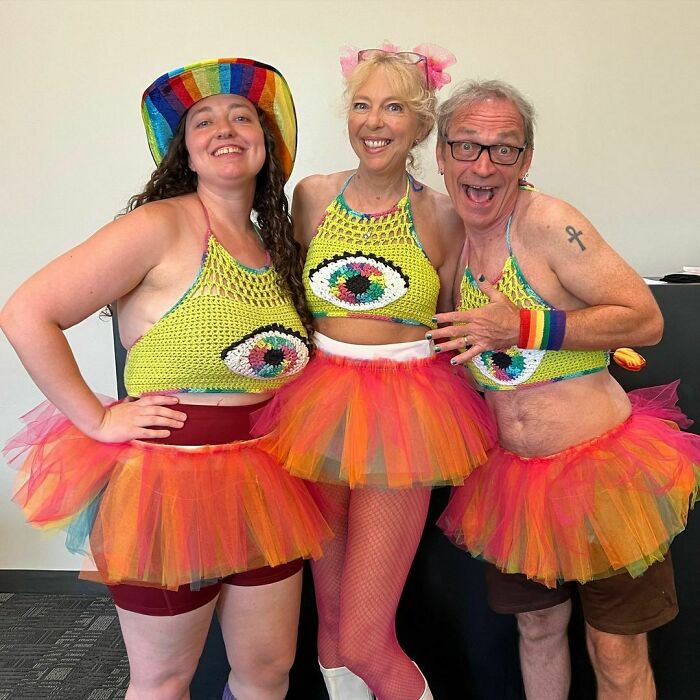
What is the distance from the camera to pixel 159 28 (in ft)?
7.52

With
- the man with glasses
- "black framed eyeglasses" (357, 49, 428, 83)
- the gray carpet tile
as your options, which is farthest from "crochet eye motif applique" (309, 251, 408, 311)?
the gray carpet tile

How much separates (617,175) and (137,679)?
2139mm

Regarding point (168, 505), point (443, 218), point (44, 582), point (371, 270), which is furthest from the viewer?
point (44, 582)

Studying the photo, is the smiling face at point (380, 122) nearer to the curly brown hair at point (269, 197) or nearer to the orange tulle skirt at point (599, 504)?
the curly brown hair at point (269, 197)

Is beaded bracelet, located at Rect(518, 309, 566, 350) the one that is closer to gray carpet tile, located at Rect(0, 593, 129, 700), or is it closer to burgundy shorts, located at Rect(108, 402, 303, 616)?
burgundy shorts, located at Rect(108, 402, 303, 616)

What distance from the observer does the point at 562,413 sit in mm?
1415

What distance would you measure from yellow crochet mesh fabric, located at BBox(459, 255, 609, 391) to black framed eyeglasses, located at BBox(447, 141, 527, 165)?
0.69 ft

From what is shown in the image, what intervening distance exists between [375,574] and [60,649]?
1.53m

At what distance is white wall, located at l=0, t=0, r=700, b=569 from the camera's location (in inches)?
87.2

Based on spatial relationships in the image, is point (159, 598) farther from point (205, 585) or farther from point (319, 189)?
point (319, 189)

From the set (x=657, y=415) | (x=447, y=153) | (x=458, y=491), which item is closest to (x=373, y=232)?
(x=447, y=153)

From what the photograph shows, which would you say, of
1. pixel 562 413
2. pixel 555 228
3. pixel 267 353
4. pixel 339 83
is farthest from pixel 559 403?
pixel 339 83

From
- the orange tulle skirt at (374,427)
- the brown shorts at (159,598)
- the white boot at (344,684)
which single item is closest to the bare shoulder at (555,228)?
the orange tulle skirt at (374,427)

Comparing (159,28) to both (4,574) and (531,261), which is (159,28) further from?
Result: (4,574)
